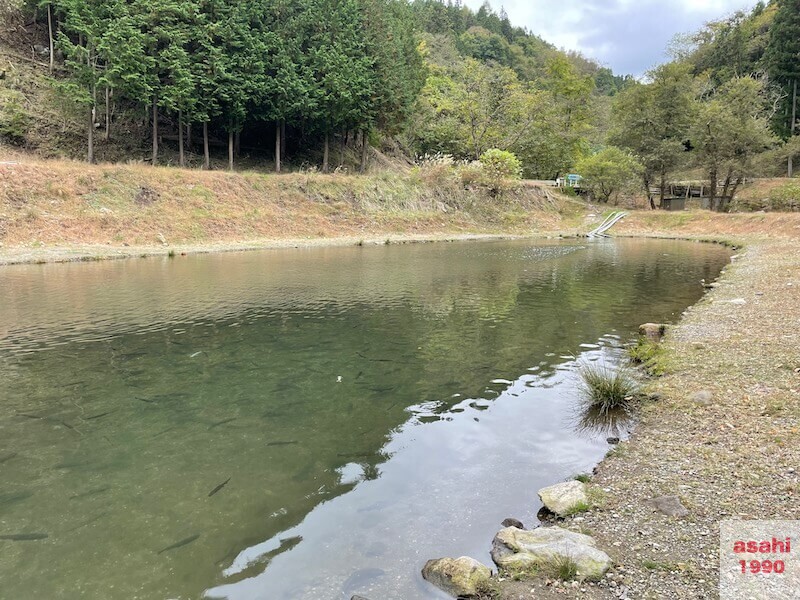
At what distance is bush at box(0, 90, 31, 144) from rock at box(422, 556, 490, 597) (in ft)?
139

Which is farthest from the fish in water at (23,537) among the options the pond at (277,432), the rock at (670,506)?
the rock at (670,506)

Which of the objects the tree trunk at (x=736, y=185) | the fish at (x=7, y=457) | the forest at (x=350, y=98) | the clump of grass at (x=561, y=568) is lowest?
the fish at (x=7, y=457)

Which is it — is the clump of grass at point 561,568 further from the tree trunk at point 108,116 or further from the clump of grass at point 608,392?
the tree trunk at point 108,116

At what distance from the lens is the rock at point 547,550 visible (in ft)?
12.8

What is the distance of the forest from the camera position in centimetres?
3444

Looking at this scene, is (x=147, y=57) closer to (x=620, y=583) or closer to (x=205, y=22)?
(x=205, y=22)

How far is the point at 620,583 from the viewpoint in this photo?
370cm

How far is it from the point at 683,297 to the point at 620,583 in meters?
15.2

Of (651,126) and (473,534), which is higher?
(651,126)

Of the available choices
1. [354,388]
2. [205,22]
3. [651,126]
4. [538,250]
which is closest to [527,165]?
[651,126]

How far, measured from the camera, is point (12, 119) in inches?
1350

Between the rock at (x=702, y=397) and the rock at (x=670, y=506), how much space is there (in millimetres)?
2774

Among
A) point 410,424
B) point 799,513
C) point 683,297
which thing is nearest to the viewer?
point 799,513

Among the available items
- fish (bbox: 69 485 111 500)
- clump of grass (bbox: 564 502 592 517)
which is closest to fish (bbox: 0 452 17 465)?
fish (bbox: 69 485 111 500)
